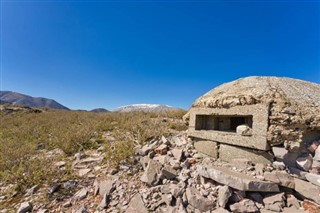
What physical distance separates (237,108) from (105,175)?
3400mm

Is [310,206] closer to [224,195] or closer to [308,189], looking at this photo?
[308,189]

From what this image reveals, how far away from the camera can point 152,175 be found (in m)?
3.38

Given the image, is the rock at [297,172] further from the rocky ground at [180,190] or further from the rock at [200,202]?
the rock at [200,202]

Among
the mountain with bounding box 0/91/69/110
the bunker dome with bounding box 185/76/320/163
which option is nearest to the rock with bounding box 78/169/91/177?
the bunker dome with bounding box 185/76/320/163

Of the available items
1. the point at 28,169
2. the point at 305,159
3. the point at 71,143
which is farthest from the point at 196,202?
the point at 71,143

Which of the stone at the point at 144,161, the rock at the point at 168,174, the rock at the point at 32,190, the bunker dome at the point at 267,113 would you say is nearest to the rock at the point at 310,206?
the bunker dome at the point at 267,113

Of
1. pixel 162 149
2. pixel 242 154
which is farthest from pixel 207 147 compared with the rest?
pixel 162 149

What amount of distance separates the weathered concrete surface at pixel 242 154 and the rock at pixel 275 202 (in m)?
0.68

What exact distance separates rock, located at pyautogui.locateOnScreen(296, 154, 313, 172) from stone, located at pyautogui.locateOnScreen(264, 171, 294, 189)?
14.0 inches

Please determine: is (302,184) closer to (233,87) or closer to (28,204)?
(233,87)

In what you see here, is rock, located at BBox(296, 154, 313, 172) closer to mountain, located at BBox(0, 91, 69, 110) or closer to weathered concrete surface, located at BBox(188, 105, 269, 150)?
weathered concrete surface, located at BBox(188, 105, 269, 150)

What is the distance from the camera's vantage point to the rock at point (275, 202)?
8.57 feet

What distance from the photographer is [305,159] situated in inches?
122

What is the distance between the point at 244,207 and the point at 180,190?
1.02 meters
